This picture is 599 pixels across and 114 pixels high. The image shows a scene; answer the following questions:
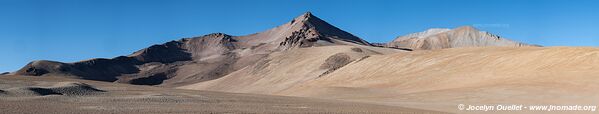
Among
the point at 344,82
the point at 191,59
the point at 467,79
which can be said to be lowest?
the point at 467,79

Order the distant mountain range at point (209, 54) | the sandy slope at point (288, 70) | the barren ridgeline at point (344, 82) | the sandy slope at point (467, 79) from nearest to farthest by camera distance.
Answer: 1. the barren ridgeline at point (344, 82)
2. the sandy slope at point (467, 79)
3. the sandy slope at point (288, 70)
4. the distant mountain range at point (209, 54)

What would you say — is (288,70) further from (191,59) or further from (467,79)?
(191,59)

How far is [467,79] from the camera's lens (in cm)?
4566

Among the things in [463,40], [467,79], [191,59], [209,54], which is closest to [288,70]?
[467,79]

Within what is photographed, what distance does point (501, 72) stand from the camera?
4578 cm

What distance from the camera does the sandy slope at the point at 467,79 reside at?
107ft

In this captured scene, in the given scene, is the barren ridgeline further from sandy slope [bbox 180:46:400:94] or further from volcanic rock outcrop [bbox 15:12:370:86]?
volcanic rock outcrop [bbox 15:12:370:86]

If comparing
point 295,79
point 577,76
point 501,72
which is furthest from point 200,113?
point 295,79

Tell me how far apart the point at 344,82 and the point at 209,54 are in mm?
123346

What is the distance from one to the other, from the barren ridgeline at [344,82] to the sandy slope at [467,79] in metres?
0.06

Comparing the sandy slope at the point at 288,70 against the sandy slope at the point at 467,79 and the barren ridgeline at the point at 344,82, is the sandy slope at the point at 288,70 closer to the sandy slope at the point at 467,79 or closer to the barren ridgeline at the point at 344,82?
the barren ridgeline at the point at 344,82

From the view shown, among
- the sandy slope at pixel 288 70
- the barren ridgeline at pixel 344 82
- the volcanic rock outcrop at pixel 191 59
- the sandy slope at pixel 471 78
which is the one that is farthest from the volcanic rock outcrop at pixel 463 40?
the sandy slope at pixel 471 78

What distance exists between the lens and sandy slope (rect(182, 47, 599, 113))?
107 ft

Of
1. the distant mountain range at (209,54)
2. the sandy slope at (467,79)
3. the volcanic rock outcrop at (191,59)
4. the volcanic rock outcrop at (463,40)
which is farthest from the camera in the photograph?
the volcanic rock outcrop at (463,40)
